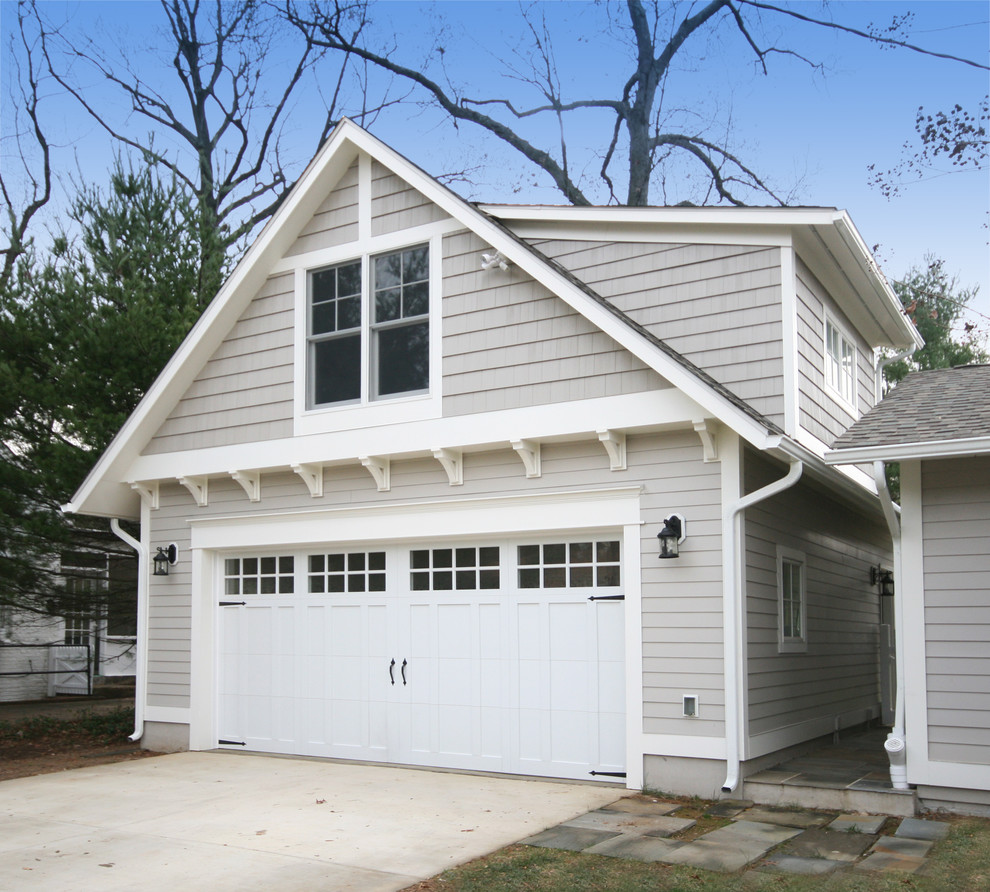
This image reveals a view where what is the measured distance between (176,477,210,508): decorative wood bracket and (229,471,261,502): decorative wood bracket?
0.62 m

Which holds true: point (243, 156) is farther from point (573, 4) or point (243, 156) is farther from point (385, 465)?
point (385, 465)

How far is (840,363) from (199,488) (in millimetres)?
7491

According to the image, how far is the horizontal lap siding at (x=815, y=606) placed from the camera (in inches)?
361

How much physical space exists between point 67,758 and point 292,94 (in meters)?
16.7

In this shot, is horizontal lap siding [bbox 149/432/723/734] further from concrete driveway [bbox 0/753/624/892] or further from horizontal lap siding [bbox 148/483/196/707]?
horizontal lap siding [bbox 148/483/196/707]

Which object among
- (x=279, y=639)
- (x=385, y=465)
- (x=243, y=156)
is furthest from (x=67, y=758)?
(x=243, y=156)

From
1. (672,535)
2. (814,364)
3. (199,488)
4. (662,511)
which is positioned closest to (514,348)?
(662,511)

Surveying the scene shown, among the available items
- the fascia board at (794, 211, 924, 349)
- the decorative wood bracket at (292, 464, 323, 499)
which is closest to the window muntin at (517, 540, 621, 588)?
the decorative wood bracket at (292, 464, 323, 499)

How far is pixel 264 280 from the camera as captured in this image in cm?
1172

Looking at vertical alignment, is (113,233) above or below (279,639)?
above

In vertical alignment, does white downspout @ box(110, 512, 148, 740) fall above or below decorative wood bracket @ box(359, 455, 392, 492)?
below

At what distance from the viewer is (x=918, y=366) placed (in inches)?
835

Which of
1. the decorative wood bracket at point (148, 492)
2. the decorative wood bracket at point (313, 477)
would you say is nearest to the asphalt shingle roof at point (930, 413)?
the decorative wood bracket at point (313, 477)

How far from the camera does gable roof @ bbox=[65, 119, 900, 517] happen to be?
8508mm
